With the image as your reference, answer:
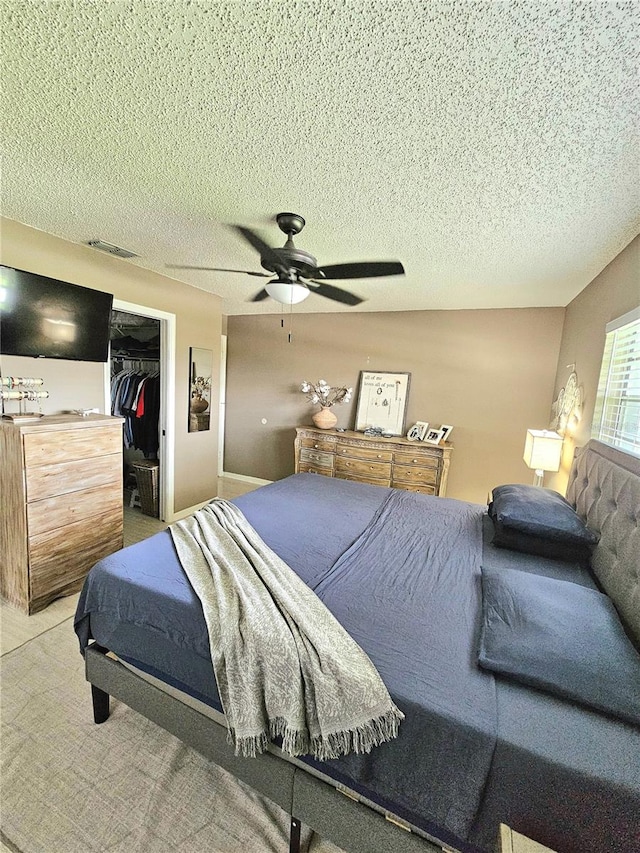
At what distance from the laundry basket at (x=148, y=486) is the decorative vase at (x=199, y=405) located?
2.47 ft

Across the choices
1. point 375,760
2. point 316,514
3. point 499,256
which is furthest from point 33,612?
point 499,256

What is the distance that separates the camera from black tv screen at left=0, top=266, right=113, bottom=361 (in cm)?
224

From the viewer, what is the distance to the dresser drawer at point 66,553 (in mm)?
2266

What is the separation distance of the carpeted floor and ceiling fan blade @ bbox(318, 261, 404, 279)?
2.43 metres

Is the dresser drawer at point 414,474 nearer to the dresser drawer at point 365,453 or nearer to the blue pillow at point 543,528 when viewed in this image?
the dresser drawer at point 365,453

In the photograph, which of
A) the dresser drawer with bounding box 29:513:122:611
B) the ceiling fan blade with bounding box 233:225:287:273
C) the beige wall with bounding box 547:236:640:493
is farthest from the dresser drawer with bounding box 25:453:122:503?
the beige wall with bounding box 547:236:640:493

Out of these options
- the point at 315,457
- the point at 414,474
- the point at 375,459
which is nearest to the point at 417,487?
the point at 414,474

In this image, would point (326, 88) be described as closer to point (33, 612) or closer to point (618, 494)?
point (618, 494)

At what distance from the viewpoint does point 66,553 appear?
2.43m

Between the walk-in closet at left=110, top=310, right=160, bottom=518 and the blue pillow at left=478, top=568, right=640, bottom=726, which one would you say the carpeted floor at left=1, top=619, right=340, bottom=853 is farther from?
the walk-in closet at left=110, top=310, right=160, bottom=518

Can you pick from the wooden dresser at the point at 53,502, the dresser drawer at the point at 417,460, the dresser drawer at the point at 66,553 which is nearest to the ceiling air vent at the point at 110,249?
the wooden dresser at the point at 53,502

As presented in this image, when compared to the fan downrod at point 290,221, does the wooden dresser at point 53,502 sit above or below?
below

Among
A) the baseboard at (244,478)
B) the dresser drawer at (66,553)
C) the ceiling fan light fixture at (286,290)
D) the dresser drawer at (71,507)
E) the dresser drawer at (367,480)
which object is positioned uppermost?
the ceiling fan light fixture at (286,290)

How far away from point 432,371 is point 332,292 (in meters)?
2.19
